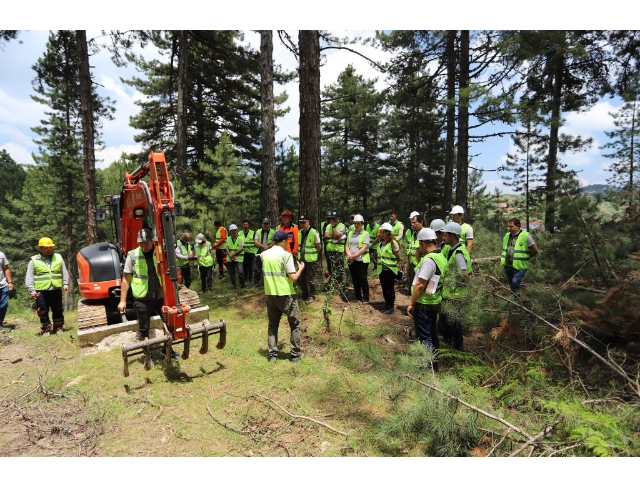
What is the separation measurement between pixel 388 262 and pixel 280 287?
267cm

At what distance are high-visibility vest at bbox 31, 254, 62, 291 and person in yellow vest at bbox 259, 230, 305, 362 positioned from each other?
4.81 meters

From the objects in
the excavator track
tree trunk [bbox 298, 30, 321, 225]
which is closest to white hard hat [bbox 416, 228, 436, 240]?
tree trunk [bbox 298, 30, 321, 225]

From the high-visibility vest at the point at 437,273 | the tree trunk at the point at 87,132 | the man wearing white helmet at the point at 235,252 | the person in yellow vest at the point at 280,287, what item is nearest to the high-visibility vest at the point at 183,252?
the man wearing white helmet at the point at 235,252

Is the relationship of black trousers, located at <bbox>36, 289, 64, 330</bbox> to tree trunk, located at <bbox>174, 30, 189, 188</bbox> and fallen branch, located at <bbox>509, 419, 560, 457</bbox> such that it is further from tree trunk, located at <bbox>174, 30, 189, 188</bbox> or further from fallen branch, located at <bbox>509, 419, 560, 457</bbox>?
fallen branch, located at <bbox>509, 419, 560, 457</bbox>

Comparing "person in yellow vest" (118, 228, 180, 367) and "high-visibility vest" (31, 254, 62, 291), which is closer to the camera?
"person in yellow vest" (118, 228, 180, 367)

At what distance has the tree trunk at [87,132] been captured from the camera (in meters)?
10.7

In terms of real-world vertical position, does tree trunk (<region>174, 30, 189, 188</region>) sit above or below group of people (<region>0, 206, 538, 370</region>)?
above

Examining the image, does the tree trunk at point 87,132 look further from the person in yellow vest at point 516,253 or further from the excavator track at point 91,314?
the person in yellow vest at point 516,253

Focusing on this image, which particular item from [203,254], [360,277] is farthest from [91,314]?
[360,277]

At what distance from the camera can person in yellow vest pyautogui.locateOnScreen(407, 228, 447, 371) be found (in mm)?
4473

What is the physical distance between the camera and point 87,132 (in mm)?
10961

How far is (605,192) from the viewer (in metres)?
5.75

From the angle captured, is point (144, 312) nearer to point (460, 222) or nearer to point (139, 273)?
point (139, 273)

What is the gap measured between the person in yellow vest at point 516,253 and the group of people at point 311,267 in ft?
0.06
